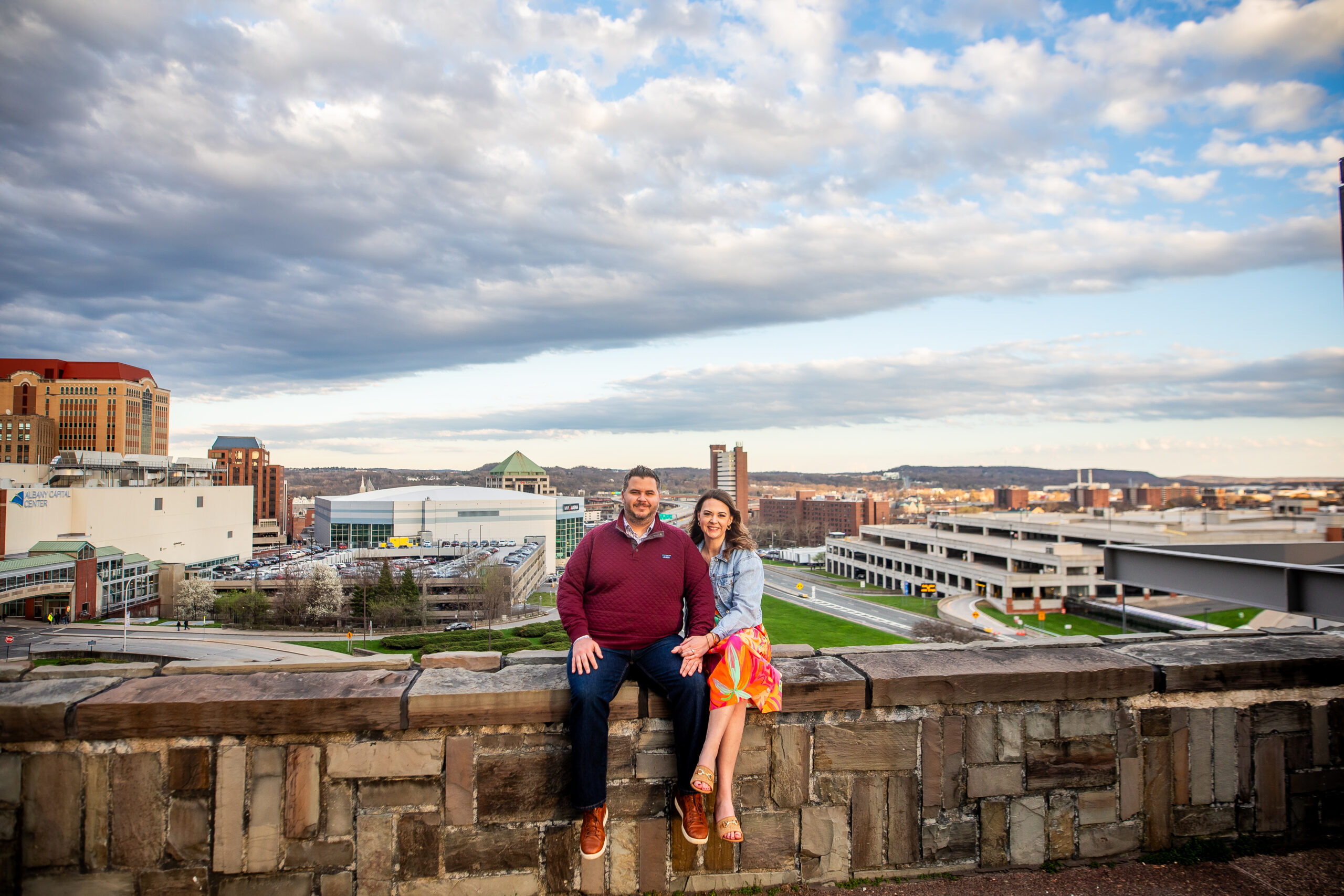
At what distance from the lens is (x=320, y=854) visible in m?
2.91

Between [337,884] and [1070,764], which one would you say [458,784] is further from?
[1070,764]

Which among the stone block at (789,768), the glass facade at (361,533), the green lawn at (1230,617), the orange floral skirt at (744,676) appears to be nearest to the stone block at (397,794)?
the orange floral skirt at (744,676)

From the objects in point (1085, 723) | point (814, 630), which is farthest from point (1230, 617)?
point (1085, 723)

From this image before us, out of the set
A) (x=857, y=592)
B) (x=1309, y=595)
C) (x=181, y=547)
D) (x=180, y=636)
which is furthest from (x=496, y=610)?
(x=1309, y=595)

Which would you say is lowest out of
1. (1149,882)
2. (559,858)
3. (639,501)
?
(1149,882)

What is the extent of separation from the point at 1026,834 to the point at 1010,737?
46 centimetres

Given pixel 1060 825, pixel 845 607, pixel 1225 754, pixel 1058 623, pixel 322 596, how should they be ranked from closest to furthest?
pixel 1060 825, pixel 1225 754, pixel 1058 623, pixel 322 596, pixel 845 607

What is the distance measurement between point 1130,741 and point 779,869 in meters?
1.84

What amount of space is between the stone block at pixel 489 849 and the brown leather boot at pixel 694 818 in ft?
2.13

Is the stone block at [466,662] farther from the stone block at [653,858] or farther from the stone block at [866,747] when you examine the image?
the stone block at [866,747]

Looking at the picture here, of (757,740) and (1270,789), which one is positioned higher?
(757,740)

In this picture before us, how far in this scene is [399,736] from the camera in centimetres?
297

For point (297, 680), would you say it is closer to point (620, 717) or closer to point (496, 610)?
point (620, 717)

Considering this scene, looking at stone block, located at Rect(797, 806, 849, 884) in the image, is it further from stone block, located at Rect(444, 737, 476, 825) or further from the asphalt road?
the asphalt road
